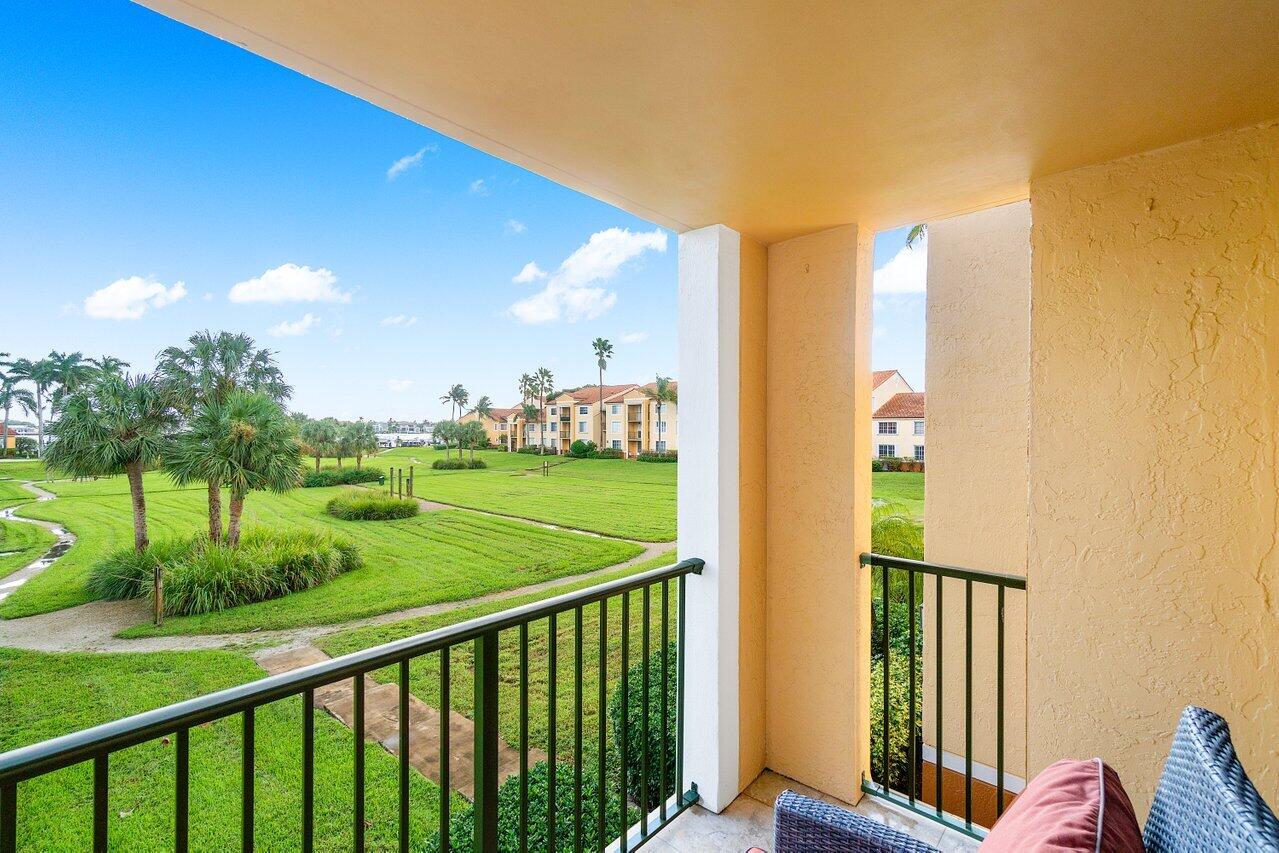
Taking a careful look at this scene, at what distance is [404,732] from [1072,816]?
52.2 inches

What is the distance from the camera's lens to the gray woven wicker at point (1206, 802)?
2.12ft

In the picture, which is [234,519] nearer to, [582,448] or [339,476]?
[339,476]

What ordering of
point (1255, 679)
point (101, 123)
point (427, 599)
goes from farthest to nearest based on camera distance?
point (427, 599)
point (101, 123)
point (1255, 679)

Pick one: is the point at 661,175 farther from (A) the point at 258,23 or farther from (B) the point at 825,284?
(A) the point at 258,23

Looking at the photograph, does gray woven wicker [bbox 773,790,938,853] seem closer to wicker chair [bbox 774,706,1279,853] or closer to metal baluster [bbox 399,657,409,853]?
wicker chair [bbox 774,706,1279,853]

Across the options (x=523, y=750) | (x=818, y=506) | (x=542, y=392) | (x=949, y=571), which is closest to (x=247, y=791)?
(x=523, y=750)

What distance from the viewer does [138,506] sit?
2746 mm

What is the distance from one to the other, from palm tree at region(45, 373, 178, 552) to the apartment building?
12.1 feet

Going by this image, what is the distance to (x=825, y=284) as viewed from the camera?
228 centimetres

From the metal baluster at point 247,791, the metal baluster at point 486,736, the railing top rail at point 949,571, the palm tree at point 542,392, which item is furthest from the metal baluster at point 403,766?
the palm tree at point 542,392

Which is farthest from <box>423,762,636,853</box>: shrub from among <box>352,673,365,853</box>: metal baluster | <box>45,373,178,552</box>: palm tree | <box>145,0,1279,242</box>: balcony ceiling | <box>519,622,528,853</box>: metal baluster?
<box>145,0,1279,242</box>: balcony ceiling

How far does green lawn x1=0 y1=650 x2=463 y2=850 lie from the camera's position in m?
2.32

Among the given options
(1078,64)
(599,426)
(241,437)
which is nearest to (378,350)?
(241,437)

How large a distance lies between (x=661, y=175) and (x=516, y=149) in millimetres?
471
